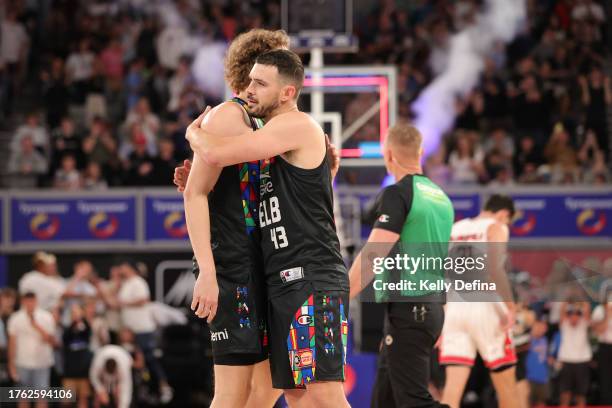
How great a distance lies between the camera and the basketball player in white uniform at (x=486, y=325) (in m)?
8.06

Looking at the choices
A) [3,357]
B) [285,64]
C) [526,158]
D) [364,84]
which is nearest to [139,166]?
[3,357]

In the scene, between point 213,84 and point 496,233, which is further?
point 213,84

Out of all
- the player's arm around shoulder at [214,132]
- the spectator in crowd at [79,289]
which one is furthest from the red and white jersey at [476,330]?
the spectator in crowd at [79,289]

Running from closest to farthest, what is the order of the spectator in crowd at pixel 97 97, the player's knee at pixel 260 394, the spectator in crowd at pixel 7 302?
1. the player's knee at pixel 260 394
2. the spectator in crowd at pixel 7 302
3. the spectator in crowd at pixel 97 97

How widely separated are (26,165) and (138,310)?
3.84 metres

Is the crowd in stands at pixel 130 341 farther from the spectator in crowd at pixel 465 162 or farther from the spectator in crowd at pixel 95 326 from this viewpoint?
Result: the spectator in crowd at pixel 465 162

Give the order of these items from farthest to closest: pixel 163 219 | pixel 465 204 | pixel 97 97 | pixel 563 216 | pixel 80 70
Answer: pixel 80 70
pixel 97 97
pixel 163 219
pixel 563 216
pixel 465 204

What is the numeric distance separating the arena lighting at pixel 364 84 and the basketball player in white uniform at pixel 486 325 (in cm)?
413

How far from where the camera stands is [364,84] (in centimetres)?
1280

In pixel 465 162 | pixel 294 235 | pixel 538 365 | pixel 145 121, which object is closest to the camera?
pixel 294 235

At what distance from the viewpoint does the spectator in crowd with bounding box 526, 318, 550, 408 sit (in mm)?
12930

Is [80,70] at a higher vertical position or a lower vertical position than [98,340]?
higher

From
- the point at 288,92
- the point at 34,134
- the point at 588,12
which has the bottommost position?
the point at 288,92

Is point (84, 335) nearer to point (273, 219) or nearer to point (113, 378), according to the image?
point (113, 378)
